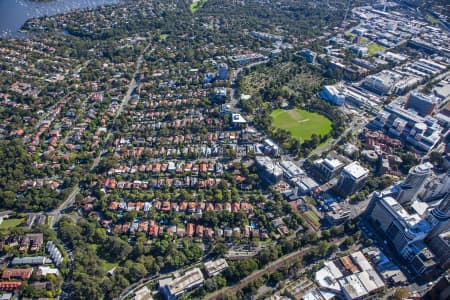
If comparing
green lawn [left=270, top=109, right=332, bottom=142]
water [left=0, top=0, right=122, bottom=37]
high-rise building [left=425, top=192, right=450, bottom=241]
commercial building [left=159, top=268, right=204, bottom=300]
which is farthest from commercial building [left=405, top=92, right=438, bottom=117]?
water [left=0, top=0, right=122, bottom=37]

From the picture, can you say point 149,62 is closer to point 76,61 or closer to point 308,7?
point 76,61

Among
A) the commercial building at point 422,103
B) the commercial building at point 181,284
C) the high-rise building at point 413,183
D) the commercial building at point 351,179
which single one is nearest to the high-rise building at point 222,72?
the commercial building at point 351,179

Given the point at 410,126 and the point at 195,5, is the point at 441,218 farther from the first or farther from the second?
the point at 195,5

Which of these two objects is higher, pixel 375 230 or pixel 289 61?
pixel 289 61

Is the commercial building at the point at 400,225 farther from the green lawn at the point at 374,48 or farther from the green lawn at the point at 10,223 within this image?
the green lawn at the point at 374,48

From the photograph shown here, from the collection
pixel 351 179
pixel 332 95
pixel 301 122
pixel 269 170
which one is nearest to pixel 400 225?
pixel 351 179

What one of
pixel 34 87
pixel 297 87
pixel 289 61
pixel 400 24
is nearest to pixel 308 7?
pixel 400 24

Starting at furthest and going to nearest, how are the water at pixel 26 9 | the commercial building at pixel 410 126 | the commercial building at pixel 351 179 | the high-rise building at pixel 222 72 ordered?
1. the water at pixel 26 9
2. the high-rise building at pixel 222 72
3. the commercial building at pixel 410 126
4. the commercial building at pixel 351 179
